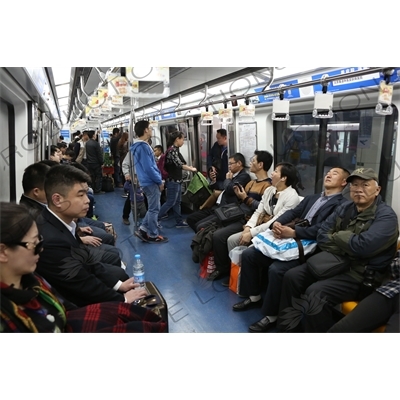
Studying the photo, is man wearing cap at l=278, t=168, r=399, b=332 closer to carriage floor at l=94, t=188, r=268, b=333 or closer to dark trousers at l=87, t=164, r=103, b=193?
carriage floor at l=94, t=188, r=268, b=333

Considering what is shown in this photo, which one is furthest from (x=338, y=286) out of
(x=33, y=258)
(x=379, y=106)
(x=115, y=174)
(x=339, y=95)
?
(x=115, y=174)

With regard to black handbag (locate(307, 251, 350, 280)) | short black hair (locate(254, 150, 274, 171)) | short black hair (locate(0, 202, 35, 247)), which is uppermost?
short black hair (locate(254, 150, 274, 171))

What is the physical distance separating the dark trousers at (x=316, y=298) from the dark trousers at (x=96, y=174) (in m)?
6.86

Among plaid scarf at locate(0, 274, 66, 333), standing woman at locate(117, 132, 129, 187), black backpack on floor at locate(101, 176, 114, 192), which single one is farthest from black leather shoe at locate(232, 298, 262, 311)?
black backpack on floor at locate(101, 176, 114, 192)

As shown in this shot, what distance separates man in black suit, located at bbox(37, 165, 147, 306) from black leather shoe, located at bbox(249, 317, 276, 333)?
47.9 inches

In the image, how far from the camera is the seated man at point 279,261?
2766 millimetres

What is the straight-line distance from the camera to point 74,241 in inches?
76.1

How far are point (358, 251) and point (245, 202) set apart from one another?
1909mm

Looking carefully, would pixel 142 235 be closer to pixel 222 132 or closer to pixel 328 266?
pixel 222 132

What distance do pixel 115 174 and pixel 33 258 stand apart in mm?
9118

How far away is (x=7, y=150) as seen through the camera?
9.78 ft

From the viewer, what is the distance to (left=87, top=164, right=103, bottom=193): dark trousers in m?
8.29

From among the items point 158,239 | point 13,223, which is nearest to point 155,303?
point 13,223
